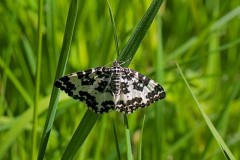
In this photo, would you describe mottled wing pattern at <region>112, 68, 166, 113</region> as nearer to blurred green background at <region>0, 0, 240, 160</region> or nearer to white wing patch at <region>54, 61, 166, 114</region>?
white wing patch at <region>54, 61, 166, 114</region>

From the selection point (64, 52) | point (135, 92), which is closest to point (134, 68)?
point (135, 92)

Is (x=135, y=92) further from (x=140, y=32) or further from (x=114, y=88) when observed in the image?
(x=140, y=32)

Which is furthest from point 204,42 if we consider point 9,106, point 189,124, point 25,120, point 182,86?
point 25,120

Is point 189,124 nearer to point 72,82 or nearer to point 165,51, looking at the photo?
point 165,51

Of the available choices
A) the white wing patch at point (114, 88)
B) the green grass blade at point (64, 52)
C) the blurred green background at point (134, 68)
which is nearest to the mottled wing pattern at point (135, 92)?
the white wing patch at point (114, 88)

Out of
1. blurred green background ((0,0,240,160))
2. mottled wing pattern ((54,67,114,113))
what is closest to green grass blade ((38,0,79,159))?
mottled wing pattern ((54,67,114,113))

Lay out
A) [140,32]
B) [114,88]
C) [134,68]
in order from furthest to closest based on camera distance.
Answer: [134,68] → [114,88] → [140,32]
